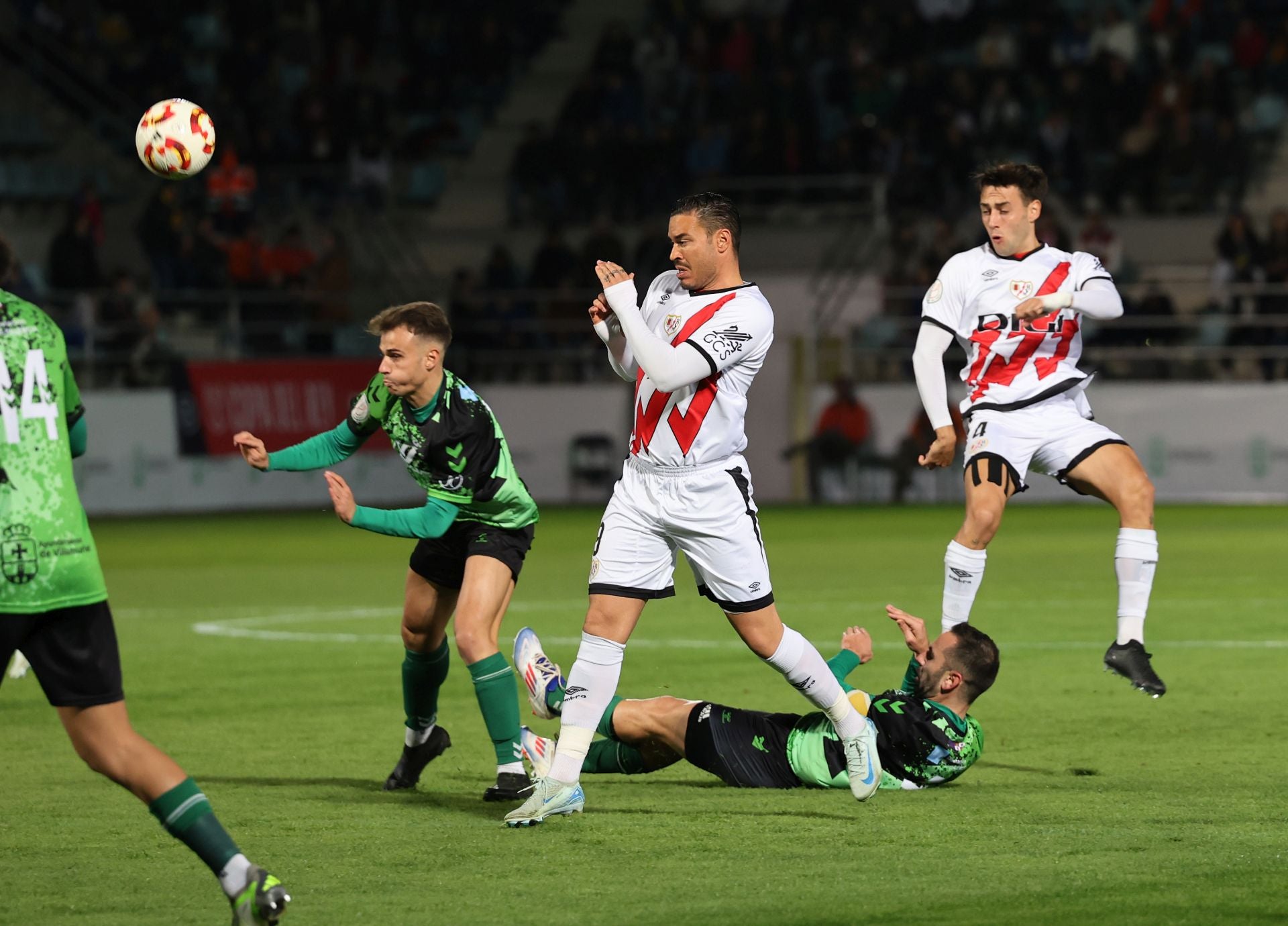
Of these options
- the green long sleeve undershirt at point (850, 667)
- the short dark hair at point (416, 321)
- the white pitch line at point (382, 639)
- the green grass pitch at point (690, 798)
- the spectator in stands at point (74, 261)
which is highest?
the spectator in stands at point (74, 261)

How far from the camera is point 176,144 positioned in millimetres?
10375

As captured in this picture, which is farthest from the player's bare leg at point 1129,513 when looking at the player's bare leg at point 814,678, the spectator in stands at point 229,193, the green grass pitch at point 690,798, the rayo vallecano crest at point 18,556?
the spectator in stands at point 229,193

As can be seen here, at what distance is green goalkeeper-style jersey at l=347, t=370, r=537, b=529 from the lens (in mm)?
7523

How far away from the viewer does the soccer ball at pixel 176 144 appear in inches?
407

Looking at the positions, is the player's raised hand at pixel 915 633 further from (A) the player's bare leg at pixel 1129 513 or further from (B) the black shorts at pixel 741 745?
(A) the player's bare leg at pixel 1129 513

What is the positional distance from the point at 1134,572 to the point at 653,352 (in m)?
3.47

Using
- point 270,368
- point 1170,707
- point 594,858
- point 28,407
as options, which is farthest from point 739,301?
point 270,368

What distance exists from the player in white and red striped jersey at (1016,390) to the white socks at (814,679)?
6.84 feet

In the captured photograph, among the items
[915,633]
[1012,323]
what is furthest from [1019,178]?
[915,633]

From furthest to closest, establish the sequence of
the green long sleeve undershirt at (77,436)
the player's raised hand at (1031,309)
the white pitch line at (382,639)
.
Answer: the white pitch line at (382,639), the player's raised hand at (1031,309), the green long sleeve undershirt at (77,436)

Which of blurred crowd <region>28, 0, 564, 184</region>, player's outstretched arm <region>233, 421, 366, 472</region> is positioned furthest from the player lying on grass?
Result: blurred crowd <region>28, 0, 564, 184</region>

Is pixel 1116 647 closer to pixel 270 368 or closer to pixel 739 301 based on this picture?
pixel 739 301

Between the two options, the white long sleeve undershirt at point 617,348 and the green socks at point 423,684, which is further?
the green socks at point 423,684

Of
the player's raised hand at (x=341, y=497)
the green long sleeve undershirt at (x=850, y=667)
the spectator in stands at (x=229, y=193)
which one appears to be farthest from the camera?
the spectator in stands at (x=229, y=193)
